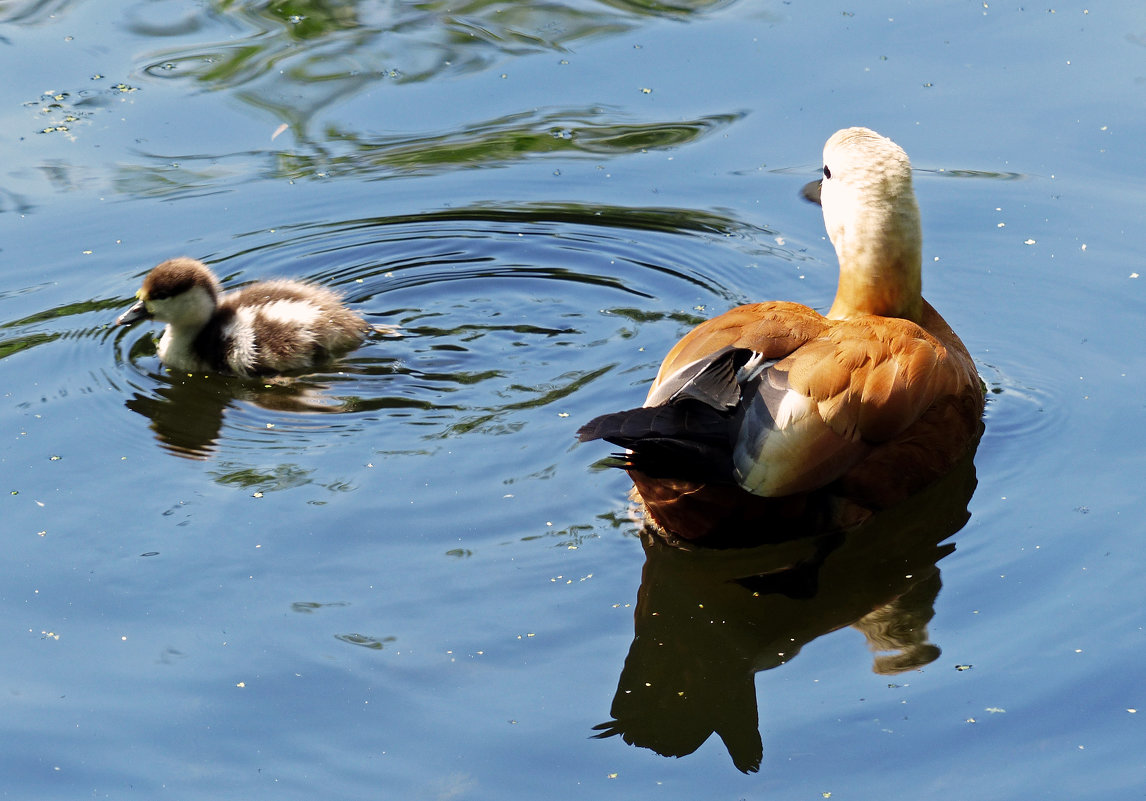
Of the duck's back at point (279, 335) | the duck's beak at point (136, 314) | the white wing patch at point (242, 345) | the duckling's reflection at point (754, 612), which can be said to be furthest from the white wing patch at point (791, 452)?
the duck's beak at point (136, 314)

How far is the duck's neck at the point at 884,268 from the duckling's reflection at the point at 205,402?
202cm

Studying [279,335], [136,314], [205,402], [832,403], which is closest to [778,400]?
[832,403]

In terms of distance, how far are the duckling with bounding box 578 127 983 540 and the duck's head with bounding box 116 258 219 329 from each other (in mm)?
2288

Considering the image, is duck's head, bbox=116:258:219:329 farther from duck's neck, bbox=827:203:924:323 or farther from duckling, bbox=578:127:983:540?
duck's neck, bbox=827:203:924:323

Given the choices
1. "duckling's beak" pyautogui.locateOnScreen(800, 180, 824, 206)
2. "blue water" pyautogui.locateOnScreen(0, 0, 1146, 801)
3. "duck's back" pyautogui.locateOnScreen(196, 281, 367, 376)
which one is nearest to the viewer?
"blue water" pyautogui.locateOnScreen(0, 0, 1146, 801)

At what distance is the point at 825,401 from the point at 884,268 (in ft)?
3.11

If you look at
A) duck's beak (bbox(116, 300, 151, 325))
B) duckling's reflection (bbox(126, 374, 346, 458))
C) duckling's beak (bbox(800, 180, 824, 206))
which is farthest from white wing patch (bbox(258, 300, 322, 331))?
duckling's beak (bbox(800, 180, 824, 206))

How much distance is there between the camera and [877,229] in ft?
15.6

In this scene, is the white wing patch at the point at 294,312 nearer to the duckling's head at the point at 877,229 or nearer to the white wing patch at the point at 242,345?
the white wing patch at the point at 242,345

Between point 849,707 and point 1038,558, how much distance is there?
99 cm

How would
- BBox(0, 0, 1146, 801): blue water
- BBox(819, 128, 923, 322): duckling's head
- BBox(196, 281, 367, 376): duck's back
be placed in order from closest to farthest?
1. BBox(0, 0, 1146, 801): blue water
2. BBox(819, 128, 923, 322): duckling's head
3. BBox(196, 281, 367, 376): duck's back

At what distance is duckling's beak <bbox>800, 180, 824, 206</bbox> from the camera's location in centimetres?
621

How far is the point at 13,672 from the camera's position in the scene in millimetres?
3861

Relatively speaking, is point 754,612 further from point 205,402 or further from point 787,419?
point 205,402
